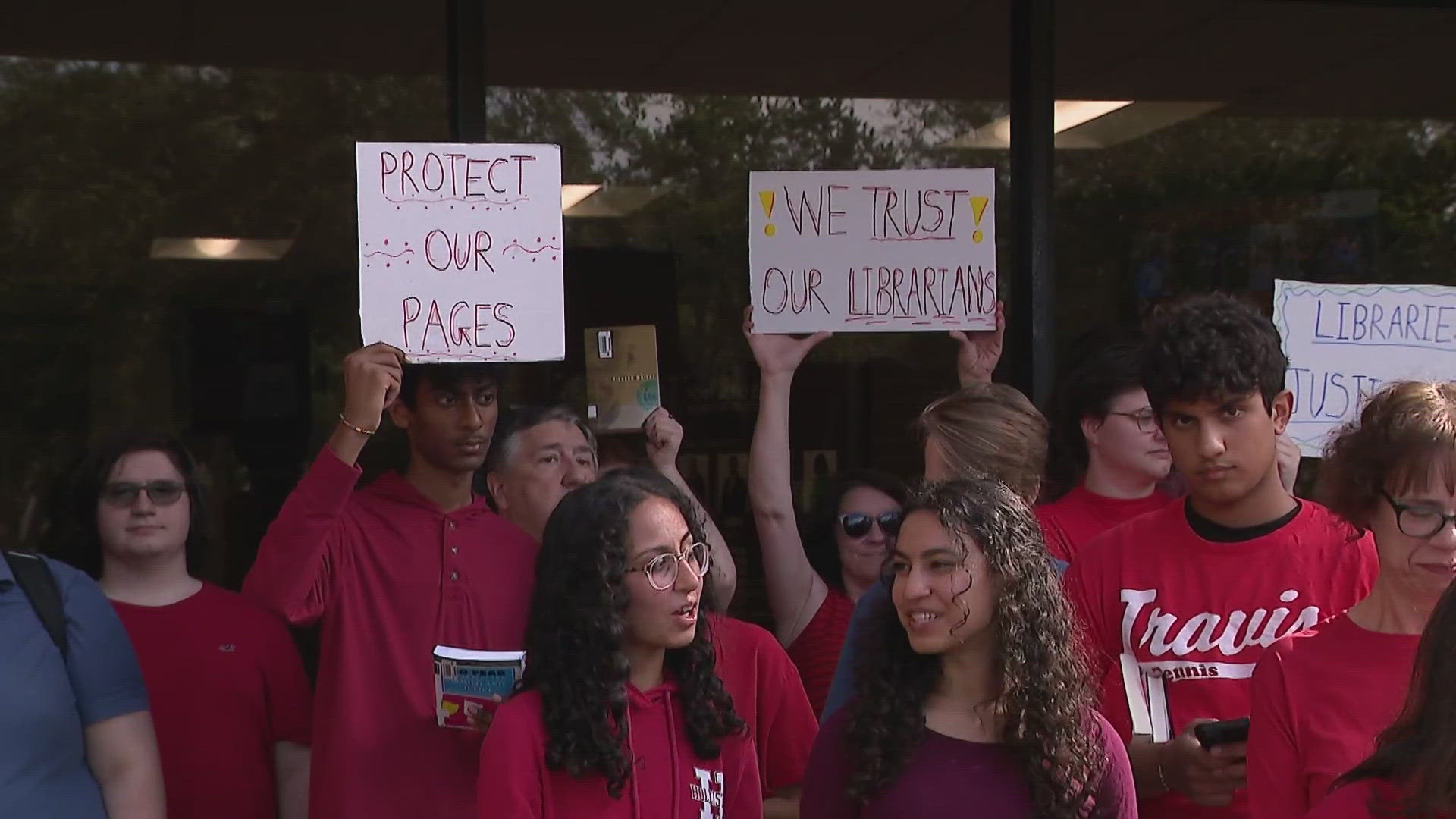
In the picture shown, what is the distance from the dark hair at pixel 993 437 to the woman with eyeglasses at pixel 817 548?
2.37 feet

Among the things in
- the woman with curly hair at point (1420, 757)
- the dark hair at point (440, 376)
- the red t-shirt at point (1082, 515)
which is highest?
the dark hair at point (440, 376)

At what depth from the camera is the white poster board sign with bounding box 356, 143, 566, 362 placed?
3.27 m

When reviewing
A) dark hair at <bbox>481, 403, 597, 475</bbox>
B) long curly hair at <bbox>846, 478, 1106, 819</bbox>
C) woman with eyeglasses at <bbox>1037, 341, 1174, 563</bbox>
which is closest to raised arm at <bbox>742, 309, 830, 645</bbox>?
dark hair at <bbox>481, 403, 597, 475</bbox>

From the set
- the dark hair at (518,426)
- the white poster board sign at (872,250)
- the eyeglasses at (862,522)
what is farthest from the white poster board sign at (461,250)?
the eyeglasses at (862,522)

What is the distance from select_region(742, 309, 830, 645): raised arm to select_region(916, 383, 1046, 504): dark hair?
90 centimetres

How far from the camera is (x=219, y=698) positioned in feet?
11.0

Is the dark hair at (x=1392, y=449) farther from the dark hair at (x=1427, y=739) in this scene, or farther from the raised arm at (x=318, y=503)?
the raised arm at (x=318, y=503)

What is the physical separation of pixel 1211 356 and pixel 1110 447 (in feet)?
2.81

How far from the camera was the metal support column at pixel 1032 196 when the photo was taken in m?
4.50

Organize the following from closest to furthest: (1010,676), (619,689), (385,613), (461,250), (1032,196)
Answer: (1010,676) → (619,689) → (385,613) → (461,250) → (1032,196)

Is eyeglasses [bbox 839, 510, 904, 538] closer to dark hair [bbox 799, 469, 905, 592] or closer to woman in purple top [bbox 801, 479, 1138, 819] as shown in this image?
dark hair [bbox 799, 469, 905, 592]

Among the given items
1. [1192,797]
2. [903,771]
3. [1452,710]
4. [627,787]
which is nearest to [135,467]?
[627,787]

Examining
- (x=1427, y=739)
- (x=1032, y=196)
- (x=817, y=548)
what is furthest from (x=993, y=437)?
(x=1032, y=196)

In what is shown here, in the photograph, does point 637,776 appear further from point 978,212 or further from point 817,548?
point 978,212
